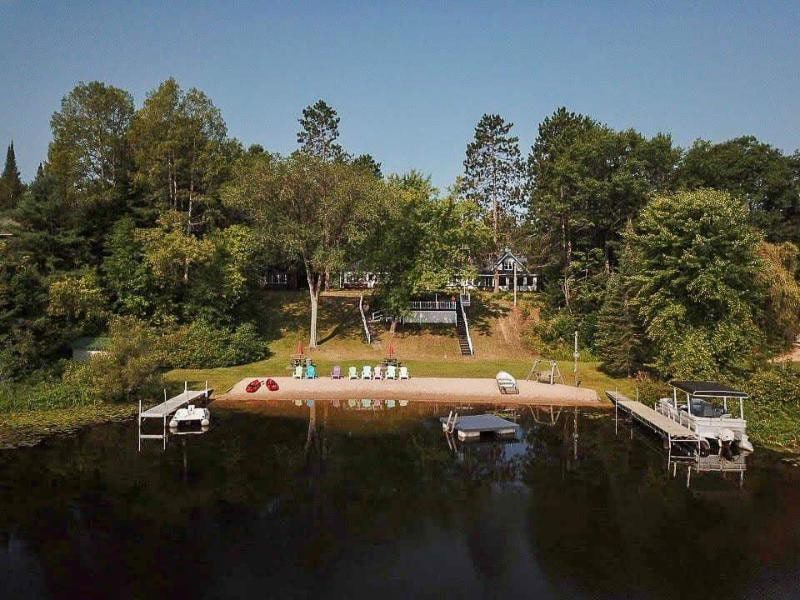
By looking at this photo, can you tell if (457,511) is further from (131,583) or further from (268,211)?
(268,211)

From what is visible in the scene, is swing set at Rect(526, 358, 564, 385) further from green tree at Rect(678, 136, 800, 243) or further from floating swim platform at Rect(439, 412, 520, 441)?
green tree at Rect(678, 136, 800, 243)

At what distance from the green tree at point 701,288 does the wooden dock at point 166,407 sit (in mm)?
24745

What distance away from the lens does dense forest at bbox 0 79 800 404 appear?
30.6 m

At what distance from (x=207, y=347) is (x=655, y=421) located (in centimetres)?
2735

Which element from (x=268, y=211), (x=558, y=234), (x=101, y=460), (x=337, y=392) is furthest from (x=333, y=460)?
(x=558, y=234)

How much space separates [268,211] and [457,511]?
29.2 metres

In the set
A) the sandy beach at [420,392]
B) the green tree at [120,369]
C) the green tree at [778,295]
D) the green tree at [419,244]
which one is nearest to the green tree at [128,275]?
the green tree at [120,369]

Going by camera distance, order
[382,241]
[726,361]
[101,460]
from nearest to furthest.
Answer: [101,460] → [726,361] → [382,241]

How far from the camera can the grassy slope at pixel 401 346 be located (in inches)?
1416

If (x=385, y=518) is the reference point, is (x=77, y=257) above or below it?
above

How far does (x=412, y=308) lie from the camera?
4938 centimetres

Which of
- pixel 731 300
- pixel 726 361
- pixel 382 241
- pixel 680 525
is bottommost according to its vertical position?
pixel 680 525

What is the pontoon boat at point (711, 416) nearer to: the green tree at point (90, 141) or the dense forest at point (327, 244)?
the dense forest at point (327, 244)

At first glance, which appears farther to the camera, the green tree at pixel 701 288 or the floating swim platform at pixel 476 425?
the green tree at pixel 701 288
